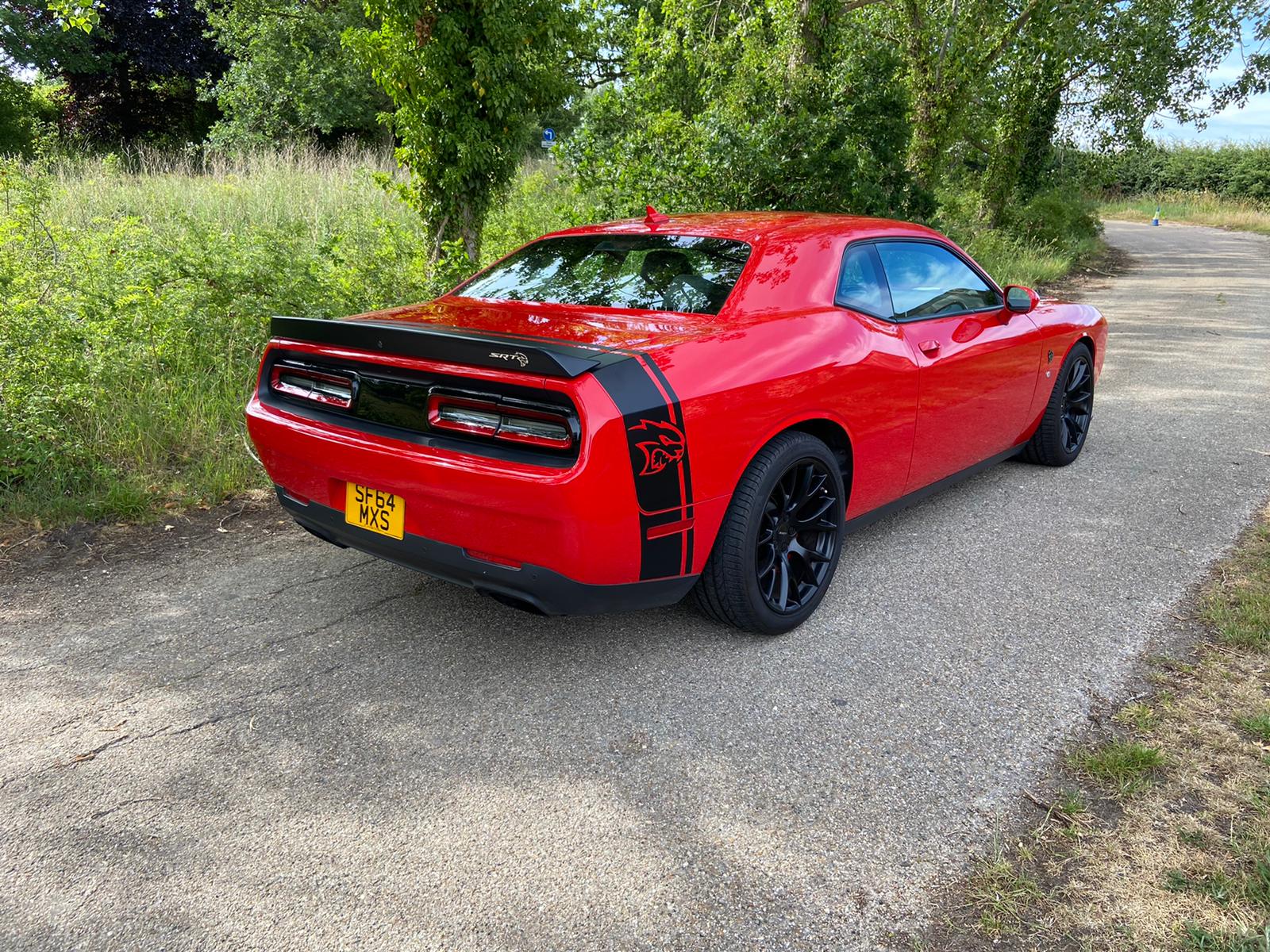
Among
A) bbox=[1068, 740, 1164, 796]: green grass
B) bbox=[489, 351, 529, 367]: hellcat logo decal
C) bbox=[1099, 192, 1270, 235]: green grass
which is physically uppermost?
bbox=[1099, 192, 1270, 235]: green grass

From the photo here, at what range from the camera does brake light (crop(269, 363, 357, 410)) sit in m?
2.96

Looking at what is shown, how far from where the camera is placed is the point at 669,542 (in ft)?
8.64

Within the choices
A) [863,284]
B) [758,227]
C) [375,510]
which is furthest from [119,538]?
[863,284]

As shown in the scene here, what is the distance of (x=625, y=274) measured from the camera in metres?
3.42

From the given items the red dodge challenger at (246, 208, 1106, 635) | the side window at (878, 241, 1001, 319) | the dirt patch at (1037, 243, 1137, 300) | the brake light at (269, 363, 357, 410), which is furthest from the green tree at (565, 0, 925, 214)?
the brake light at (269, 363, 357, 410)

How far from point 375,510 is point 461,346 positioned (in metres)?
0.64

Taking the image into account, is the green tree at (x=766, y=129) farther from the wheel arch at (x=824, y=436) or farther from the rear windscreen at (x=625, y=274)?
the wheel arch at (x=824, y=436)

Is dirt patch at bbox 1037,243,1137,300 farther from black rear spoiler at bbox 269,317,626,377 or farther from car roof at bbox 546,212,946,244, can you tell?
black rear spoiler at bbox 269,317,626,377

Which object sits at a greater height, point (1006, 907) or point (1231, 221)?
point (1231, 221)

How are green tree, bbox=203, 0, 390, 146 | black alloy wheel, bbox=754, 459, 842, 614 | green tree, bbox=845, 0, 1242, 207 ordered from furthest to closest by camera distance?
1. green tree, bbox=203, 0, 390, 146
2. green tree, bbox=845, 0, 1242, 207
3. black alloy wheel, bbox=754, 459, 842, 614

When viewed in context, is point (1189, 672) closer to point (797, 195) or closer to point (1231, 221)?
point (797, 195)

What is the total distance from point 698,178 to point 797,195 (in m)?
1.05

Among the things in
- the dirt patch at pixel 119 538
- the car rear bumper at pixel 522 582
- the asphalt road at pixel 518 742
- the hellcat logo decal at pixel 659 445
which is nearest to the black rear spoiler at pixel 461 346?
the hellcat logo decal at pixel 659 445

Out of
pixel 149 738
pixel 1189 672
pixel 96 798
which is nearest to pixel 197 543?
pixel 149 738
